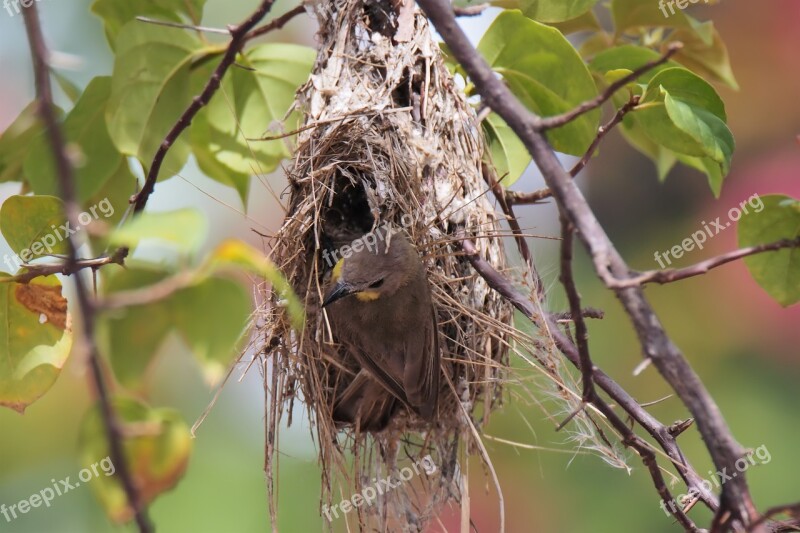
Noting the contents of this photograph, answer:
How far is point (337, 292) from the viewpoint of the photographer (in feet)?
7.64

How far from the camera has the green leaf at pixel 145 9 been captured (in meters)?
2.32

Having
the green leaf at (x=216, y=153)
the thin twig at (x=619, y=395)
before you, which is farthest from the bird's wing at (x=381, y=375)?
the green leaf at (x=216, y=153)

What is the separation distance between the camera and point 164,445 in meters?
1.49

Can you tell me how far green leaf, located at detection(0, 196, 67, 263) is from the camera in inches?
69.1

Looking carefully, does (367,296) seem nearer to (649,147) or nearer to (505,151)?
(505,151)

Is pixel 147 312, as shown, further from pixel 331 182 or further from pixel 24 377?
pixel 331 182

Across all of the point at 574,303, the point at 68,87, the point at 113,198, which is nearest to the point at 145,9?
the point at 68,87

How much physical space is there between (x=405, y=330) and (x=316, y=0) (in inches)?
41.0

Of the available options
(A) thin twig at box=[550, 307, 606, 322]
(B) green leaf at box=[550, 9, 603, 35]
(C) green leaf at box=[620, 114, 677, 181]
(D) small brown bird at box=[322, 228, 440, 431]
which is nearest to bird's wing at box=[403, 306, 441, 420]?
(D) small brown bird at box=[322, 228, 440, 431]

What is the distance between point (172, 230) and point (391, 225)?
1741 millimetres

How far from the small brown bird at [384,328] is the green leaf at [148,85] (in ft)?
2.04

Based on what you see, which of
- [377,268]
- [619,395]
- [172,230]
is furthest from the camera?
[377,268]

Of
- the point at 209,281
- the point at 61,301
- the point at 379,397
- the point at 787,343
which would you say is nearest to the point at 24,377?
the point at 61,301

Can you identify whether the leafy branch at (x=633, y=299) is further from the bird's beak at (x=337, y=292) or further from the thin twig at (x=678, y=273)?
the bird's beak at (x=337, y=292)
